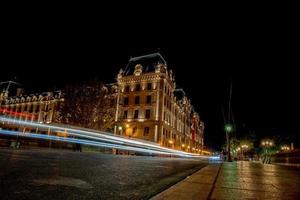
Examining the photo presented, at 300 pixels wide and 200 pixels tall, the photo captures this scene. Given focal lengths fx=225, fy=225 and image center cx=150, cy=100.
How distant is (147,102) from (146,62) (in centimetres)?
997

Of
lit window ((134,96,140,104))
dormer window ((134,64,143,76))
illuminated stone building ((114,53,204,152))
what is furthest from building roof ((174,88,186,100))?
lit window ((134,96,140,104))

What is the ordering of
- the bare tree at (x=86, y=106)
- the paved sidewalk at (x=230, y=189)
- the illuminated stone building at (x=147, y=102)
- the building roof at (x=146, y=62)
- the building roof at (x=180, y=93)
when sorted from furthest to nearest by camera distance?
Result: the building roof at (x=180, y=93) → the building roof at (x=146, y=62) → the illuminated stone building at (x=147, y=102) → the bare tree at (x=86, y=106) → the paved sidewalk at (x=230, y=189)

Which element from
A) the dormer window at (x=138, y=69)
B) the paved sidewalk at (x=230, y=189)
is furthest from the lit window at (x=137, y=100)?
the paved sidewalk at (x=230, y=189)

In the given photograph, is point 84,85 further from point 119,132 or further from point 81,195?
point 81,195

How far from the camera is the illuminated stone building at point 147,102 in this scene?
4319 centimetres

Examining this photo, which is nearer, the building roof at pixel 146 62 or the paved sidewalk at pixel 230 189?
the paved sidewalk at pixel 230 189

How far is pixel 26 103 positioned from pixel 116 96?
35.3m

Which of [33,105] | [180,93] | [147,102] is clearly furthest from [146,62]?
[33,105]

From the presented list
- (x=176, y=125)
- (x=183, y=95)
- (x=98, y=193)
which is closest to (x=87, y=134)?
(x=98, y=193)

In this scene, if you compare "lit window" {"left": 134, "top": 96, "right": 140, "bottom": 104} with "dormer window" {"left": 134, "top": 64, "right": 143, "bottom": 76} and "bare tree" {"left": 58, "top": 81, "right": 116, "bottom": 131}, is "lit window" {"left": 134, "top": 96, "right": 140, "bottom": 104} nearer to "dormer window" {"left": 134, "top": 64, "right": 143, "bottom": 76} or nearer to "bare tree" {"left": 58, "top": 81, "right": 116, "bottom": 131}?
"dormer window" {"left": 134, "top": 64, "right": 143, "bottom": 76}

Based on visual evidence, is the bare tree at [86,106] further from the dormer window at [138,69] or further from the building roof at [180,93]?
the building roof at [180,93]

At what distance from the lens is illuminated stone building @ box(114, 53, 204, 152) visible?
4319cm

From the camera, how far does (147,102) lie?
4472cm

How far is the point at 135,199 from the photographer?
6.15 feet
